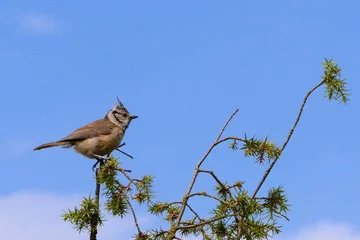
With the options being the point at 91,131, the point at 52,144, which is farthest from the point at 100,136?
the point at 52,144

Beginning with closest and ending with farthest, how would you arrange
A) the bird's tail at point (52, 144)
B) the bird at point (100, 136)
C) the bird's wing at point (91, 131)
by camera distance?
the bird's tail at point (52, 144), the bird at point (100, 136), the bird's wing at point (91, 131)

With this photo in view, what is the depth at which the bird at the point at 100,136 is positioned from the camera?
7.61 metres

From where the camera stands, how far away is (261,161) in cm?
537

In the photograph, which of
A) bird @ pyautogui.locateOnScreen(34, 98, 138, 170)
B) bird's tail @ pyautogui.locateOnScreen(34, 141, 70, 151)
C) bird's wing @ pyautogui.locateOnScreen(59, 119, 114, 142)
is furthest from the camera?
bird's wing @ pyautogui.locateOnScreen(59, 119, 114, 142)

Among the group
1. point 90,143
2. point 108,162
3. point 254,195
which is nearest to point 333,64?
point 254,195

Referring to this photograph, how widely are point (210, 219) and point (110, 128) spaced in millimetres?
3251

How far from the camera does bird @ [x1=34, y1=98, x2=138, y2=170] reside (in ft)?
25.0

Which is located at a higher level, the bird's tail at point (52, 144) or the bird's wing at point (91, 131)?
the bird's wing at point (91, 131)

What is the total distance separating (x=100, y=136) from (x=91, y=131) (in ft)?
0.50

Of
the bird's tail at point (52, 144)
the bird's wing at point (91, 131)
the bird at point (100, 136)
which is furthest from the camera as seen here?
the bird's wing at point (91, 131)

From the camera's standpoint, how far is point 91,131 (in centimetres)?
786

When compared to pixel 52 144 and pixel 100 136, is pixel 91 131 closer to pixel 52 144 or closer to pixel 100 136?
pixel 100 136

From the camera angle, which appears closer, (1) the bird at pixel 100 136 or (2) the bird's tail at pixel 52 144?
(2) the bird's tail at pixel 52 144

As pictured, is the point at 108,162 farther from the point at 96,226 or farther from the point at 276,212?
the point at 276,212
